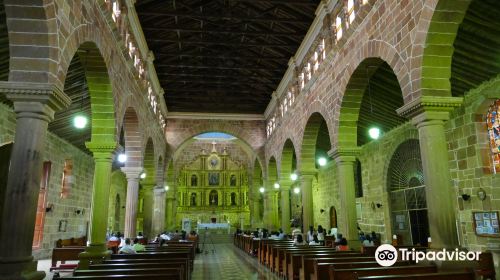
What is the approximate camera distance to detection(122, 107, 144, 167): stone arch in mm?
14344

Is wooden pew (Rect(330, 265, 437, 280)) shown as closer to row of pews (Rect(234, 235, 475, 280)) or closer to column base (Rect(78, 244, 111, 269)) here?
row of pews (Rect(234, 235, 475, 280))

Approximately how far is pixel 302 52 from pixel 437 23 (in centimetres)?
968

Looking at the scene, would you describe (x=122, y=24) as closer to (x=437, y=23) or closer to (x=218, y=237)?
(x=437, y=23)

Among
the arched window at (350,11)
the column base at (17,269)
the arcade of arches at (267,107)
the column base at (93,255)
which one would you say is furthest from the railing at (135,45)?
the arched window at (350,11)

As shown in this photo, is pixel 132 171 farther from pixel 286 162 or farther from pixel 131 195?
pixel 286 162

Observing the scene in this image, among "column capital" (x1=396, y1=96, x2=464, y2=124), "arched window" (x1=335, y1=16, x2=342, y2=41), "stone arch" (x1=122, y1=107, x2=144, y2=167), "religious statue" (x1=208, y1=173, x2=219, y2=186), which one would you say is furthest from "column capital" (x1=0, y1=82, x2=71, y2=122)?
"religious statue" (x1=208, y1=173, x2=219, y2=186)

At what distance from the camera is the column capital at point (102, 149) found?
10.4m

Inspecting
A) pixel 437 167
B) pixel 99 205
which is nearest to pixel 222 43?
pixel 99 205

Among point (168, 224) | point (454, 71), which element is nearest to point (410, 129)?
point (454, 71)

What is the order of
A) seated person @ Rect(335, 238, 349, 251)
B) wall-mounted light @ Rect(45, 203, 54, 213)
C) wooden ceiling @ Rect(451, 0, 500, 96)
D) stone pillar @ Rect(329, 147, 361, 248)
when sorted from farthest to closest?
wall-mounted light @ Rect(45, 203, 54, 213) → stone pillar @ Rect(329, 147, 361, 248) → seated person @ Rect(335, 238, 349, 251) → wooden ceiling @ Rect(451, 0, 500, 96)

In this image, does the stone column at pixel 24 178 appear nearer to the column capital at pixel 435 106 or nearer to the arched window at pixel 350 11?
the column capital at pixel 435 106

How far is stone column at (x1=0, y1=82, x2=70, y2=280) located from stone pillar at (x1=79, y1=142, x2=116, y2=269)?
12.8ft

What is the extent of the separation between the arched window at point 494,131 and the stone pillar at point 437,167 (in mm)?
4146

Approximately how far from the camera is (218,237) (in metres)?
28.3
